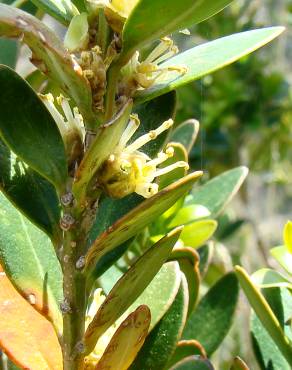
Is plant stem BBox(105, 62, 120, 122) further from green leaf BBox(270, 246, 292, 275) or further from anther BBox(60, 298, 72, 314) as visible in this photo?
green leaf BBox(270, 246, 292, 275)

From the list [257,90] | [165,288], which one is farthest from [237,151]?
[165,288]

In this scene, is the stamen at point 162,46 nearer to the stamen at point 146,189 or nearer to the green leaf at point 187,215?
the stamen at point 146,189

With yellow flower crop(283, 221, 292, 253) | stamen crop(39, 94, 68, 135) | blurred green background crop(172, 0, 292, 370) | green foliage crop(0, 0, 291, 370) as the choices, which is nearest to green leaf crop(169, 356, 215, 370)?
green foliage crop(0, 0, 291, 370)

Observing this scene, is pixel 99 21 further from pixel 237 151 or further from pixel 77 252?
pixel 237 151

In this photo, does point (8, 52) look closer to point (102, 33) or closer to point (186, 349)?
point (102, 33)

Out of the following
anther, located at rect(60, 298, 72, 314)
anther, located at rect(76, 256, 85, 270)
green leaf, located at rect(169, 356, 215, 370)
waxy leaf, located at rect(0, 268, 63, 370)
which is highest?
anther, located at rect(76, 256, 85, 270)

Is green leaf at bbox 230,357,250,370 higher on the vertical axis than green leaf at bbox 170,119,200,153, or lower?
lower

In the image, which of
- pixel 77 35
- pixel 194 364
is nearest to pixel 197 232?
pixel 194 364
